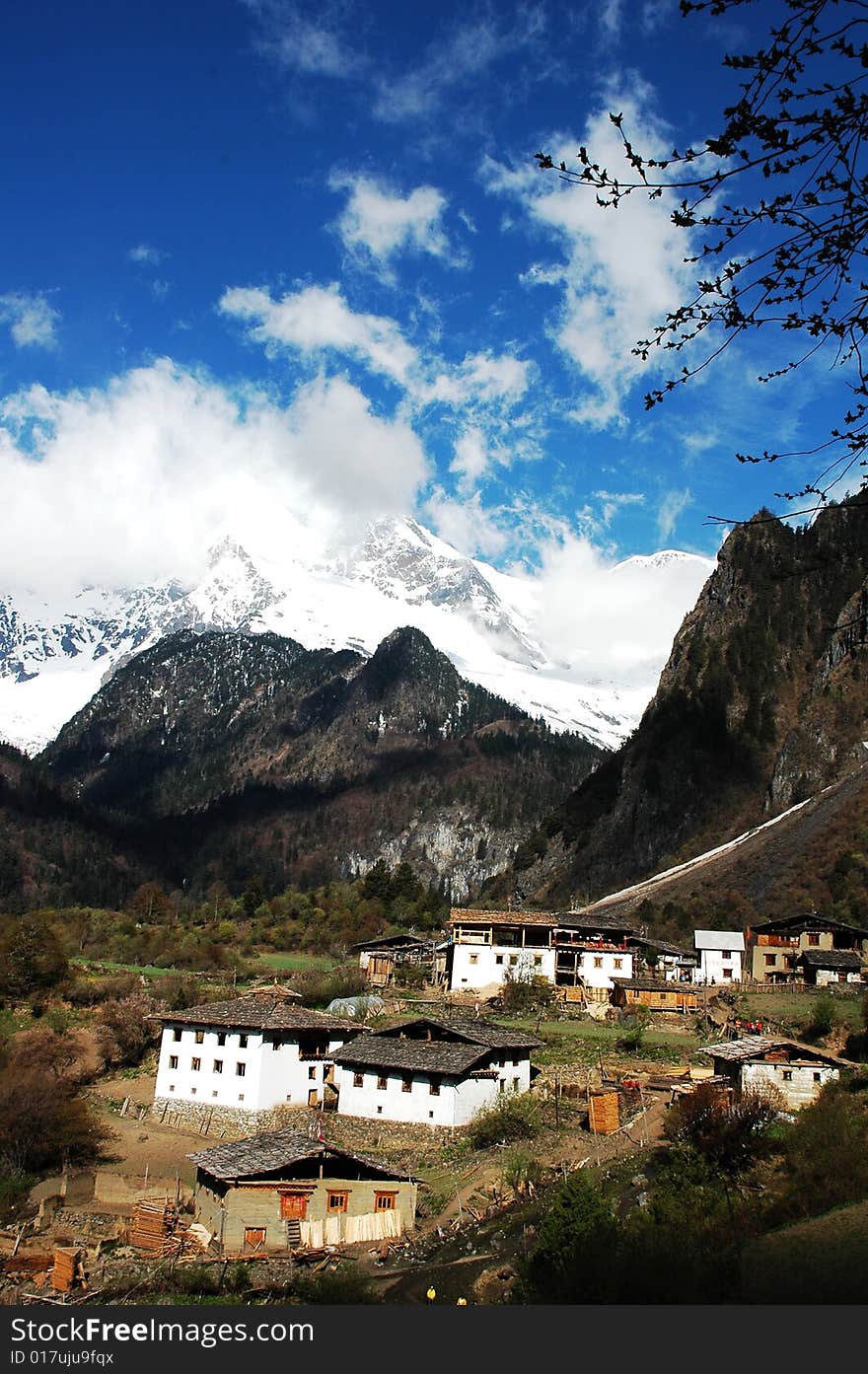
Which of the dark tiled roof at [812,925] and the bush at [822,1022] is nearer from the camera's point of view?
the bush at [822,1022]

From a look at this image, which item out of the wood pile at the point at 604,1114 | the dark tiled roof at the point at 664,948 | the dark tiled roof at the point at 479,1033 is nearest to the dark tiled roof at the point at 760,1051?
the wood pile at the point at 604,1114

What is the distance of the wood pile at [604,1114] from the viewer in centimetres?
3622

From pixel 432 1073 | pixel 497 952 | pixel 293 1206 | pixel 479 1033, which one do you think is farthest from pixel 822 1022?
pixel 293 1206

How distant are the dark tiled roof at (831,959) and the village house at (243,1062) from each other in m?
31.2

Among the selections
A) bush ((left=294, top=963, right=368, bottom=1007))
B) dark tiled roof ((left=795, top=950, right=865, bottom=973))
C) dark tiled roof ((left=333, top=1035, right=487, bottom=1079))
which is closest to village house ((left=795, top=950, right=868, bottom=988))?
dark tiled roof ((left=795, top=950, right=865, bottom=973))

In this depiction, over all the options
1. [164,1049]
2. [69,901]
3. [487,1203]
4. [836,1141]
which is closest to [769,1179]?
[836,1141]

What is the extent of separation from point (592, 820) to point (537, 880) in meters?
13.5

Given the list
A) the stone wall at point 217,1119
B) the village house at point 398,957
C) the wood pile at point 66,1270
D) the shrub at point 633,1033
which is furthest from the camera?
the village house at point 398,957

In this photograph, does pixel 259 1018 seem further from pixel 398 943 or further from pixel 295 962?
pixel 295 962

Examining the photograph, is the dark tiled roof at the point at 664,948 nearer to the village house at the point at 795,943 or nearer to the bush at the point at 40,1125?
the village house at the point at 795,943

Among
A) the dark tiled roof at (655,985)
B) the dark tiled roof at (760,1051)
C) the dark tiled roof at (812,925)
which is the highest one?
the dark tiled roof at (812,925)

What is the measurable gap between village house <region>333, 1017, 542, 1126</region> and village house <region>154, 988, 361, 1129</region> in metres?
2.36

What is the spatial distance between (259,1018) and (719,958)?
36601 millimetres

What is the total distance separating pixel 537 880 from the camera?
148 m
